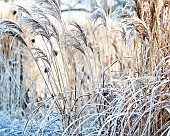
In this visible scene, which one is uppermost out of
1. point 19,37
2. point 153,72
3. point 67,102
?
point 19,37

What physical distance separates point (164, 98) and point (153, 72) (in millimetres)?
169

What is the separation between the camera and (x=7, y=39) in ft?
19.7

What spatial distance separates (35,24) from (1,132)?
4.95 ft

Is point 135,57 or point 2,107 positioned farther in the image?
point 2,107

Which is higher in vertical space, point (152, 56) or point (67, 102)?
point (152, 56)

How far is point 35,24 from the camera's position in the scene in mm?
2748

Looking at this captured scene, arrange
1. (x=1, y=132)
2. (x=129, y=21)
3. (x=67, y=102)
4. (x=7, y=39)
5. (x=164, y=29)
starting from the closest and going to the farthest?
(x=129, y=21) → (x=164, y=29) → (x=67, y=102) → (x=1, y=132) → (x=7, y=39)

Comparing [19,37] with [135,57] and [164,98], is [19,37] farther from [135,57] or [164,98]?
[164,98]

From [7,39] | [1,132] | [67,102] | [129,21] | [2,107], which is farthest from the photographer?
[7,39]

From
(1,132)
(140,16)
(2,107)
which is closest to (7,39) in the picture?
(2,107)

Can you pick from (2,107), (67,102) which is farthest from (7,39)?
(67,102)

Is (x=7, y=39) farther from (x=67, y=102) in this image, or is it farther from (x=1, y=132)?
(x=67, y=102)

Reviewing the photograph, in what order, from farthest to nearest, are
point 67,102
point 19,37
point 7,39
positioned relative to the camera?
point 7,39 < point 67,102 < point 19,37

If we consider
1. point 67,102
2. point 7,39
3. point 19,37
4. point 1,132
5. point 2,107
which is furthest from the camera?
point 7,39
